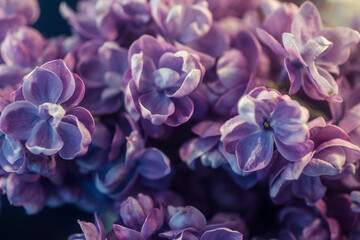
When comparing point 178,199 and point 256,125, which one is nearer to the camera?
point 256,125

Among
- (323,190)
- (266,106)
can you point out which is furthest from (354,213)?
(266,106)

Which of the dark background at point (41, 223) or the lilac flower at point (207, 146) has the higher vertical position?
the lilac flower at point (207, 146)

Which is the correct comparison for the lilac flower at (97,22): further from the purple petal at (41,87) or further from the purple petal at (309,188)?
the purple petal at (309,188)

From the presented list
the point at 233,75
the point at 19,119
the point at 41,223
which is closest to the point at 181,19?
the point at 233,75

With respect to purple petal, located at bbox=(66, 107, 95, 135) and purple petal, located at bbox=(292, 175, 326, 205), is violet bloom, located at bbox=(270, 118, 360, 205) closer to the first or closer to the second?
purple petal, located at bbox=(292, 175, 326, 205)

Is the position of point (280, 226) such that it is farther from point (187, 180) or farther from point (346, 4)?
point (346, 4)

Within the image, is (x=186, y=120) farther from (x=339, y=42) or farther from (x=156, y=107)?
(x=339, y=42)

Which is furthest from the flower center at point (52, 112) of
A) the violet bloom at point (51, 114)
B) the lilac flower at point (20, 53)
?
the lilac flower at point (20, 53)

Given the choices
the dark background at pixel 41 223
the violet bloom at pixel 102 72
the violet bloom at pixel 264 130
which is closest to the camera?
the violet bloom at pixel 264 130
